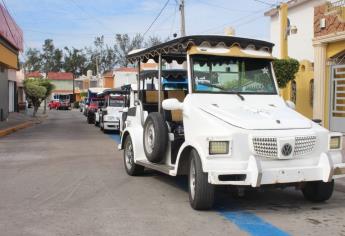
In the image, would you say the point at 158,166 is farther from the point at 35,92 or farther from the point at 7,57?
the point at 35,92

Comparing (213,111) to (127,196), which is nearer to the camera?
(213,111)

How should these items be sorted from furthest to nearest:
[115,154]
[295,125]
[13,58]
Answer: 1. [13,58]
2. [115,154]
3. [295,125]

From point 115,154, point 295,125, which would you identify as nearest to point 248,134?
point 295,125

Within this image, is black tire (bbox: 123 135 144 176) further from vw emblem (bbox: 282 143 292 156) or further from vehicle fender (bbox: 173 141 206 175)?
vw emblem (bbox: 282 143 292 156)

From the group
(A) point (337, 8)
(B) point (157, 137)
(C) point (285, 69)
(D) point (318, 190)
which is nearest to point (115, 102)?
(C) point (285, 69)

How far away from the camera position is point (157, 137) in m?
8.90

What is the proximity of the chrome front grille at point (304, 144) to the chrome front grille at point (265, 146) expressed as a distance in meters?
0.34

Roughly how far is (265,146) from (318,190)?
1.48 meters

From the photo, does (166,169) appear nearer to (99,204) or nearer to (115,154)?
(99,204)

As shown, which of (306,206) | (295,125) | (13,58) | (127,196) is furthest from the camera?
(13,58)

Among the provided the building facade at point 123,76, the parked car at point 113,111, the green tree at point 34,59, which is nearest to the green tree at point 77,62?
the green tree at point 34,59

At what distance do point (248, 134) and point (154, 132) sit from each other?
2270 millimetres

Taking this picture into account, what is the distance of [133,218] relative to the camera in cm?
716

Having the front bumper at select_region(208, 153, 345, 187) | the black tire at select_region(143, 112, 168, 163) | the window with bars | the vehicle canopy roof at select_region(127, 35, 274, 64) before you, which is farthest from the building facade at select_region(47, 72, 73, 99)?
the front bumper at select_region(208, 153, 345, 187)
